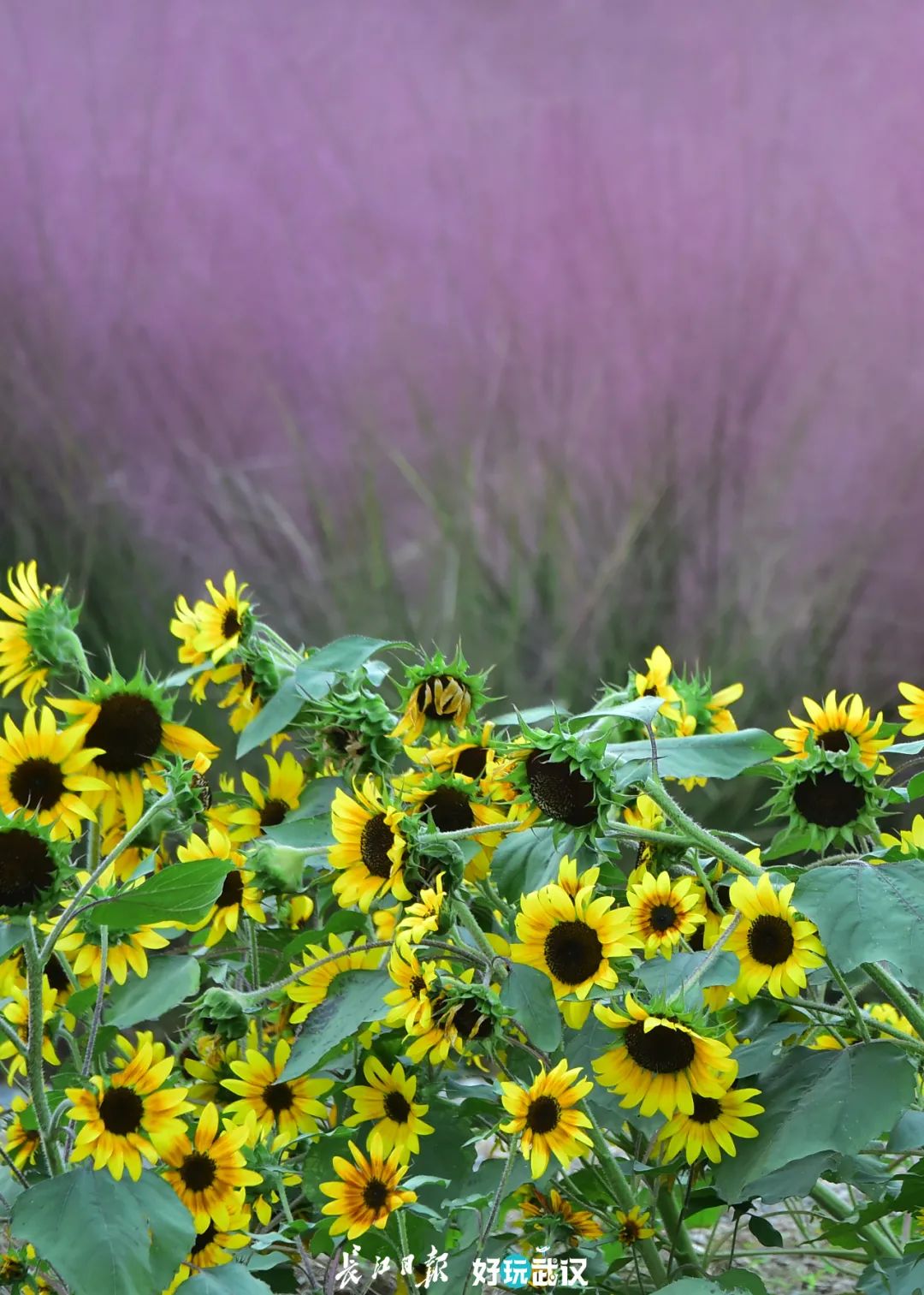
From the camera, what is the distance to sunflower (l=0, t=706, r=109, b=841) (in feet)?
1.48

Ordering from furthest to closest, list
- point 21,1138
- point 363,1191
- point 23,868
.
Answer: point 21,1138, point 363,1191, point 23,868

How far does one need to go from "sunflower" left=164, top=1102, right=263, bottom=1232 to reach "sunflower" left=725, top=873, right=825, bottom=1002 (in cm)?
19

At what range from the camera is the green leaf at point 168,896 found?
1.32 ft

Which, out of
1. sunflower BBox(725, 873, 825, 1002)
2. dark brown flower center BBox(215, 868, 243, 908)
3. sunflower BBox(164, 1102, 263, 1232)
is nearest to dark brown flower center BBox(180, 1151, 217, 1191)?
sunflower BBox(164, 1102, 263, 1232)

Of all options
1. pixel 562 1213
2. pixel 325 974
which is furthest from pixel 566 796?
pixel 562 1213

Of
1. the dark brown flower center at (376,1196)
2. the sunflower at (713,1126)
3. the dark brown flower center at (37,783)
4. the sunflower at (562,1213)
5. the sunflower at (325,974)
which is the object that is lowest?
the sunflower at (562,1213)

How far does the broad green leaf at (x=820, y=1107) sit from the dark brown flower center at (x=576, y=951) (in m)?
0.08

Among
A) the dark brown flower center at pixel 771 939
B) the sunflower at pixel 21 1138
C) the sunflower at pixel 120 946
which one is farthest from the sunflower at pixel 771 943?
the sunflower at pixel 21 1138

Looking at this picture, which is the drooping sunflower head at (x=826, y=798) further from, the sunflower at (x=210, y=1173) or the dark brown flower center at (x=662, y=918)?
the sunflower at (x=210, y=1173)

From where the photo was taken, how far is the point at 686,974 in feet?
1.48

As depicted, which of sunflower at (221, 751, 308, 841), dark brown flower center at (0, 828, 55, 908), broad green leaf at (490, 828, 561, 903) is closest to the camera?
A: dark brown flower center at (0, 828, 55, 908)

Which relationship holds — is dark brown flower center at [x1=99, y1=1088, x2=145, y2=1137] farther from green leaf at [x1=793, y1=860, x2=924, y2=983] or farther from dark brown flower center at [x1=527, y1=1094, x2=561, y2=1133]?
green leaf at [x1=793, y1=860, x2=924, y2=983]

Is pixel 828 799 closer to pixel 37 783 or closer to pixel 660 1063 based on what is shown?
pixel 660 1063

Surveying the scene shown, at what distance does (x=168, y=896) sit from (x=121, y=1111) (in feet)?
0.31
